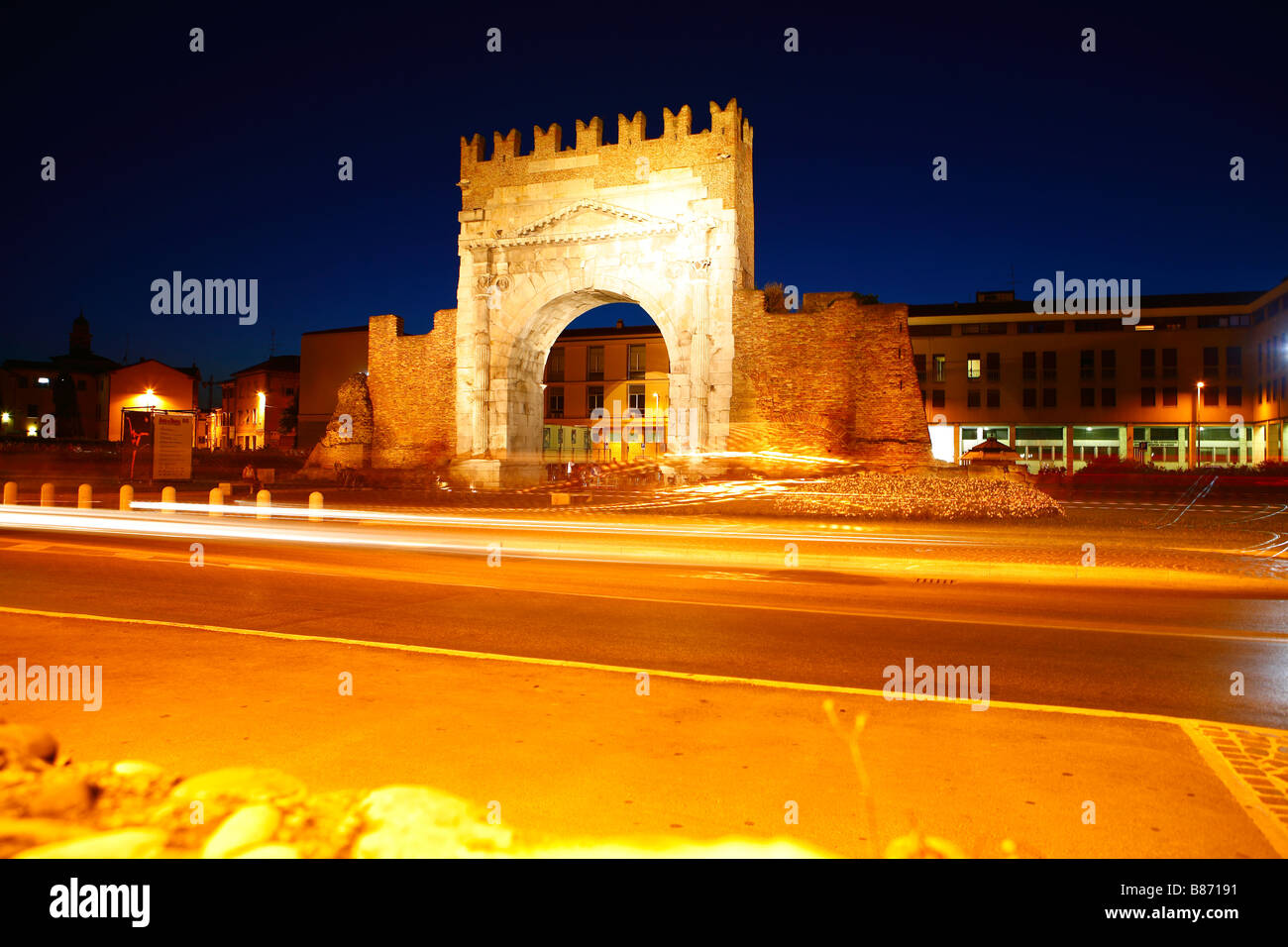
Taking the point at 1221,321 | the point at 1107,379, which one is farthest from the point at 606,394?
the point at 1221,321

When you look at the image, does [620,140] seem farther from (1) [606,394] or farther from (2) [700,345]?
(1) [606,394]

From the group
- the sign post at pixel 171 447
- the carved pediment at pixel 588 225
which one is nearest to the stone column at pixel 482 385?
the carved pediment at pixel 588 225

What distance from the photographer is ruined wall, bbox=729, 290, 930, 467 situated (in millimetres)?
25375

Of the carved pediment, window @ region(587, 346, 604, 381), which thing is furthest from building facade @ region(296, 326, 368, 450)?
the carved pediment

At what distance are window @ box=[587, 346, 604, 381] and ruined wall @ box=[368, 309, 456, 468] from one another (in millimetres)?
27938

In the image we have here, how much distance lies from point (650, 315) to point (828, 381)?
22.4ft

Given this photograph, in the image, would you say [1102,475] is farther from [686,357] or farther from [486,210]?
[486,210]

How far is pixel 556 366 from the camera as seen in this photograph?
61906 millimetres

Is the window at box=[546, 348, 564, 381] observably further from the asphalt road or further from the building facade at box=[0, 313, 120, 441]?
the asphalt road

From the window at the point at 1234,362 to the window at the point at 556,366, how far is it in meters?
46.1

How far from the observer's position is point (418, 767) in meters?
4.04

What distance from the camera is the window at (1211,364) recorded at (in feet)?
187
